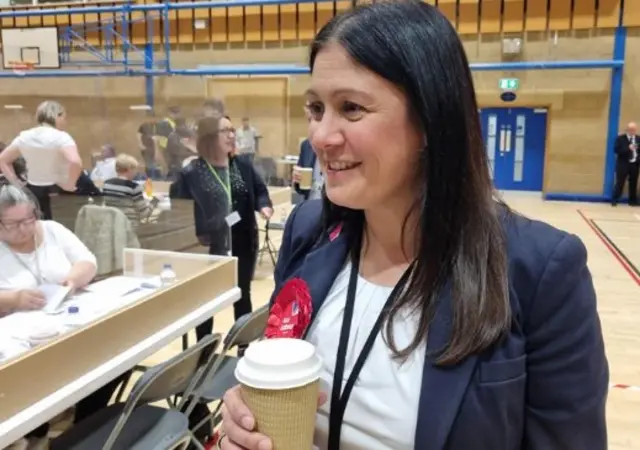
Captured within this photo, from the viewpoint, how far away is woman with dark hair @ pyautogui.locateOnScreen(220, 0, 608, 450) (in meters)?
0.90

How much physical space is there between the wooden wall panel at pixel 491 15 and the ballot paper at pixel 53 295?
11536 mm

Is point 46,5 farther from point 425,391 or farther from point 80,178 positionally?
point 425,391

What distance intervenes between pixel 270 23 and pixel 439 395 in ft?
45.9

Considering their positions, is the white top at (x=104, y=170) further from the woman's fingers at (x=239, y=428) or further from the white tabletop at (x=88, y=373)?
the woman's fingers at (x=239, y=428)

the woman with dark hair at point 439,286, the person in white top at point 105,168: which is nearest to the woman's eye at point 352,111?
the woman with dark hair at point 439,286

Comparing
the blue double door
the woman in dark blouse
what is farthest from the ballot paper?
the blue double door

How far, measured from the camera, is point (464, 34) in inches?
508

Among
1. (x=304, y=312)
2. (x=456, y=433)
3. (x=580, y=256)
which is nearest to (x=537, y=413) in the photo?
(x=456, y=433)

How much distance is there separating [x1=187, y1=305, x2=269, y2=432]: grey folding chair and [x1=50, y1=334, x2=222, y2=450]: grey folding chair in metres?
0.16

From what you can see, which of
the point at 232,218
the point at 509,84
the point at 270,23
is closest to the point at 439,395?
the point at 232,218

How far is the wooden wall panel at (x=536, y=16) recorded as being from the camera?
12.5 meters

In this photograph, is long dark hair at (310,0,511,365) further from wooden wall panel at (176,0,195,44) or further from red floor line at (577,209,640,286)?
wooden wall panel at (176,0,195,44)

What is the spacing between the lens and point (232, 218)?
4.34 meters

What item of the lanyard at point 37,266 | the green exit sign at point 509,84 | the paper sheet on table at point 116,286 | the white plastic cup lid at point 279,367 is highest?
the green exit sign at point 509,84
